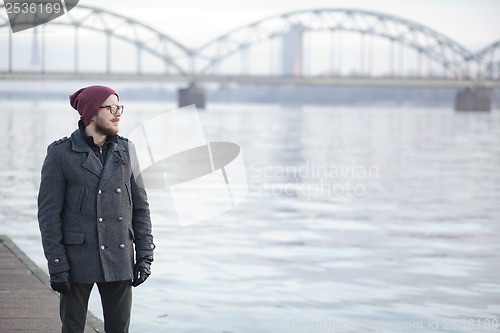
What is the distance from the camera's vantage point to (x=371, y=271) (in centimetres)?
1171

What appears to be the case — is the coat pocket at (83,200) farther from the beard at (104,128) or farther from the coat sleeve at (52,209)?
the beard at (104,128)

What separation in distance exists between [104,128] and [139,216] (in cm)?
52

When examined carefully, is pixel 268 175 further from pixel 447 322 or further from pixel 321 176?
pixel 447 322

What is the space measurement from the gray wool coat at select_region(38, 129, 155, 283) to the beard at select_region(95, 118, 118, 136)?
9 cm

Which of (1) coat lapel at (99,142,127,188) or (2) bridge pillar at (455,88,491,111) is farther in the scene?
(2) bridge pillar at (455,88,491,111)

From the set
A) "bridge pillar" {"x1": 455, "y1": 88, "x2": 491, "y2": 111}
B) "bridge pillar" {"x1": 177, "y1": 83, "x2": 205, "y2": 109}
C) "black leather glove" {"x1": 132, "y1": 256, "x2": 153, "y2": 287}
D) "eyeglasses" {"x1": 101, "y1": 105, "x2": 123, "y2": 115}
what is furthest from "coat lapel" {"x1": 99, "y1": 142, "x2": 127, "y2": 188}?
"bridge pillar" {"x1": 455, "y1": 88, "x2": 491, "y2": 111}

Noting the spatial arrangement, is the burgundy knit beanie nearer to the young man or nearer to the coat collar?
the young man

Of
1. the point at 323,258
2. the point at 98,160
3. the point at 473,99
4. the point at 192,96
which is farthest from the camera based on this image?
A: the point at 473,99

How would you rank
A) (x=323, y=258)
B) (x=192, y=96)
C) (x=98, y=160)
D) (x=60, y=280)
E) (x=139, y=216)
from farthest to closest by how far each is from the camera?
(x=192, y=96)
(x=323, y=258)
(x=139, y=216)
(x=98, y=160)
(x=60, y=280)

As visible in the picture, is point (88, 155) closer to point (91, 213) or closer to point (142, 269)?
point (91, 213)

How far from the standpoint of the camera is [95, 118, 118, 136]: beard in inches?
219

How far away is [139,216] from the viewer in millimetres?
5773

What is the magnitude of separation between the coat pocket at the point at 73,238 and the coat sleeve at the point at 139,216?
32 cm

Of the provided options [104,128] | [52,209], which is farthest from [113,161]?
[52,209]
